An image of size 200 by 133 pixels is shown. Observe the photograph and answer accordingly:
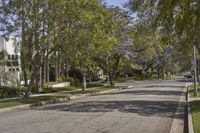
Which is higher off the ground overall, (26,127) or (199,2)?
(199,2)

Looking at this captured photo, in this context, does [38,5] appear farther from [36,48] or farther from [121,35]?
[121,35]

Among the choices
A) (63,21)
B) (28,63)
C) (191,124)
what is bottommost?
(191,124)

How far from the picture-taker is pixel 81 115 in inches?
765

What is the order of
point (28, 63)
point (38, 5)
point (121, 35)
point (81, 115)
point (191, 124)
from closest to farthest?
1. point (191, 124)
2. point (81, 115)
3. point (38, 5)
4. point (28, 63)
5. point (121, 35)

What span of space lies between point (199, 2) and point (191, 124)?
16.5ft

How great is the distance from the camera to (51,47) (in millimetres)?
31797

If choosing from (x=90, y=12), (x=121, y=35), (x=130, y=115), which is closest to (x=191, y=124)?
(x=130, y=115)

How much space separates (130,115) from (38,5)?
14106mm

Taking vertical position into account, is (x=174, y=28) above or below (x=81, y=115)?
above

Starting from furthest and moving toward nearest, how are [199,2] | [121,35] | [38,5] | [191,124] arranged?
1. [121,35]
2. [38,5]
3. [199,2]
4. [191,124]

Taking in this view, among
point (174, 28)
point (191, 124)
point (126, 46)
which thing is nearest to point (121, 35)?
point (126, 46)

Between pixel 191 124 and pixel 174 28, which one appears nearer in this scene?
pixel 191 124

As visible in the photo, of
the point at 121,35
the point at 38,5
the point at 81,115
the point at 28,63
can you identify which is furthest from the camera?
the point at 121,35

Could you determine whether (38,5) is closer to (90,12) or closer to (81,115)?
(90,12)
